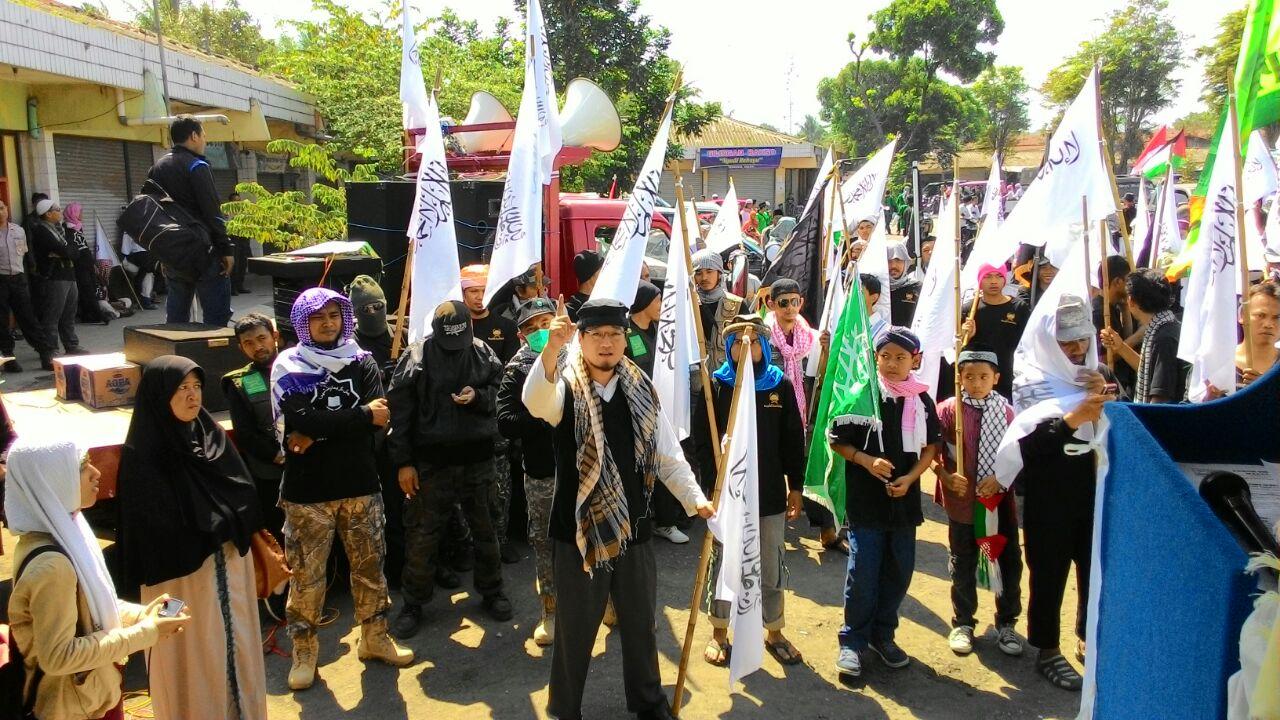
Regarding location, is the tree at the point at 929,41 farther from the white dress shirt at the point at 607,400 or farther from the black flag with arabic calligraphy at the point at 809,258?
the white dress shirt at the point at 607,400

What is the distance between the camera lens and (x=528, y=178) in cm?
534

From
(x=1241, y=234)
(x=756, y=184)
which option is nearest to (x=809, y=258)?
(x=1241, y=234)

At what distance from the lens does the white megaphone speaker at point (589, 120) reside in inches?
355

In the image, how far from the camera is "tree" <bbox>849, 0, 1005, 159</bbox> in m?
40.2

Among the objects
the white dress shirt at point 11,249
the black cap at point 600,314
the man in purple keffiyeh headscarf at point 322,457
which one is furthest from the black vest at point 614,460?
the white dress shirt at point 11,249

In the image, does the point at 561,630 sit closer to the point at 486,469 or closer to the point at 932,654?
the point at 486,469

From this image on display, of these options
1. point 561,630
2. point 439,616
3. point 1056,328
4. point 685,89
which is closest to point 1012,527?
point 1056,328

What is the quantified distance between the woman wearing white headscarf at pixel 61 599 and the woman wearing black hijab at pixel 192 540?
47cm

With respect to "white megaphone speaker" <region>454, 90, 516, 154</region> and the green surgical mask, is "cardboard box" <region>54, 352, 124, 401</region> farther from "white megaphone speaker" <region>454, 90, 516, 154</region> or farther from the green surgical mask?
"white megaphone speaker" <region>454, 90, 516, 154</region>

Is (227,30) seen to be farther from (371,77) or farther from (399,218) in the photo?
(399,218)

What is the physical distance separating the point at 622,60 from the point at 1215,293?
21326 millimetres

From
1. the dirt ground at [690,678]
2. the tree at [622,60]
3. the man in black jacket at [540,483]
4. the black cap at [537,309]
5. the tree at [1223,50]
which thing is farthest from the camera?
the tree at [1223,50]

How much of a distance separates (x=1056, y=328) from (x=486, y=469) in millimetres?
3030

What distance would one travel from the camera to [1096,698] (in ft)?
6.80
